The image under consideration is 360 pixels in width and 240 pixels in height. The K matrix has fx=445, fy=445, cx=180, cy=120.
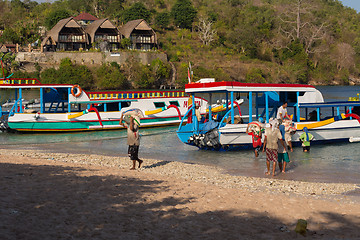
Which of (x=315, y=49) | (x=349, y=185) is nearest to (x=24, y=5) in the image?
(x=315, y=49)

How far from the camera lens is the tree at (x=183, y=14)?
4486 inches

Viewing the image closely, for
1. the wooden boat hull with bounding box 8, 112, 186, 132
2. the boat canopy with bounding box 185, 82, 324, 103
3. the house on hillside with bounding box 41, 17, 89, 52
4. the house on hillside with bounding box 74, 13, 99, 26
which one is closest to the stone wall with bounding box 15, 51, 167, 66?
the house on hillside with bounding box 41, 17, 89, 52

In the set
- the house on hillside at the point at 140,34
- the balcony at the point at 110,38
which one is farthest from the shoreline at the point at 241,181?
the house on hillside at the point at 140,34

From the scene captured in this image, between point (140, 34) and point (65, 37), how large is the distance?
15.8m

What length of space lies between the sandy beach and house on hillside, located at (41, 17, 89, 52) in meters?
77.8

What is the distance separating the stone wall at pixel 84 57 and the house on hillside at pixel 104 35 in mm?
2706

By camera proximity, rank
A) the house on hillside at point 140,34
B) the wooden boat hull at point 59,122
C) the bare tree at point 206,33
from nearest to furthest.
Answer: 1. the wooden boat hull at point 59,122
2. the house on hillside at point 140,34
3. the bare tree at point 206,33

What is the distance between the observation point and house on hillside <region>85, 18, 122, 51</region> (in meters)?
88.2

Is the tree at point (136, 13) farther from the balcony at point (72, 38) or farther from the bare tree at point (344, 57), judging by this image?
the bare tree at point (344, 57)

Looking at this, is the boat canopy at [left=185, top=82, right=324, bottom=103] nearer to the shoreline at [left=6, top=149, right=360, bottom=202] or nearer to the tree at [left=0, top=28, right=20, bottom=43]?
the shoreline at [left=6, top=149, right=360, bottom=202]

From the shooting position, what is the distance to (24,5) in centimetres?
12706

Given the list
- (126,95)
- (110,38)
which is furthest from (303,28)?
(126,95)

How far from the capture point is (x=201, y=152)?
21234 millimetres

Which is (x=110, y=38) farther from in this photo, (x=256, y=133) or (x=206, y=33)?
(x=256, y=133)
